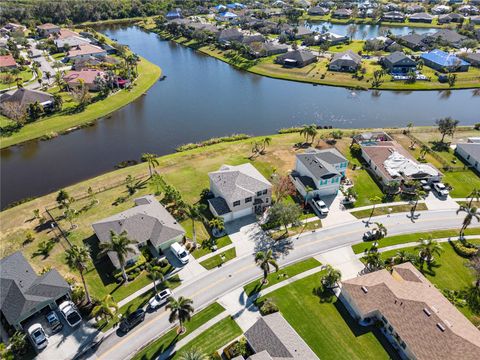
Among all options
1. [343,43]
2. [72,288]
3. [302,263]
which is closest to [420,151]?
[302,263]

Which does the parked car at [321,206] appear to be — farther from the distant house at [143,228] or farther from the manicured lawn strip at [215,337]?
the manicured lawn strip at [215,337]

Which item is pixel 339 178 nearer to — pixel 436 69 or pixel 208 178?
pixel 208 178

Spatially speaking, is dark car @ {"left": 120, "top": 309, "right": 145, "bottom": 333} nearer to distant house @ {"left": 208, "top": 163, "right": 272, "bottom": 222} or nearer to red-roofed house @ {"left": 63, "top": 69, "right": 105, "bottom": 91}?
distant house @ {"left": 208, "top": 163, "right": 272, "bottom": 222}

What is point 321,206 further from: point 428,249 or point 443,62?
point 443,62

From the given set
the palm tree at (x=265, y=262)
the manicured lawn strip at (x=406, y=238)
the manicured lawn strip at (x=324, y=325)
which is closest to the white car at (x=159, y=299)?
the palm tree at (x=265, y=262)

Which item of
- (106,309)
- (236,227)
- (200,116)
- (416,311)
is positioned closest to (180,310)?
(106,309)

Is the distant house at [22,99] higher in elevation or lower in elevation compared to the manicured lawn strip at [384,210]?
higher

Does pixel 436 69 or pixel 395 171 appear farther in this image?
pixel 436 69
